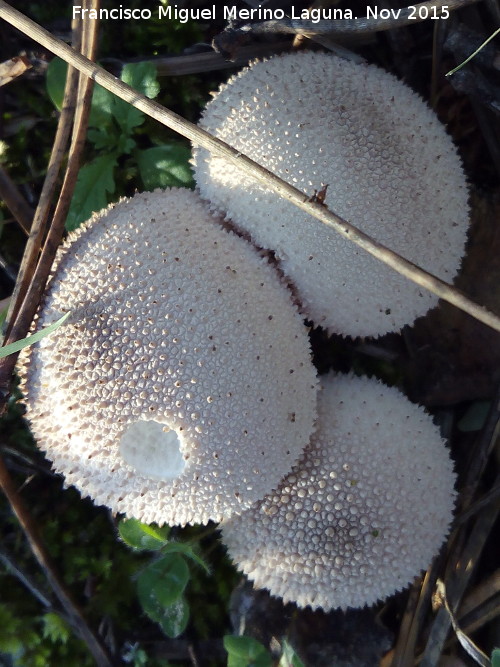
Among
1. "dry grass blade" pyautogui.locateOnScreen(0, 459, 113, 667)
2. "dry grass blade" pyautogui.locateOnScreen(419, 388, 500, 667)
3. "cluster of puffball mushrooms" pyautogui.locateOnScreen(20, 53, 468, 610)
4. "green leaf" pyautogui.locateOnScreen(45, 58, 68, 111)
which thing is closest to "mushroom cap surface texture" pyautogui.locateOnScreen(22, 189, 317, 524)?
"cluster of puffball mushrooms" pyautogui.locateOnScreen(20, 53, 468, 610)

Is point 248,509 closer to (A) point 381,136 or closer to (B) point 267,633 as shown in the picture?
(B) point 267,633

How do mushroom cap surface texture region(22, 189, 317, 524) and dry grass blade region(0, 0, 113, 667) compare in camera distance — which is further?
dry grass blade region(0, 0, 113, 667)

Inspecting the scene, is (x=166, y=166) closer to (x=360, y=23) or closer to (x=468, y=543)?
(x=360, y=23)

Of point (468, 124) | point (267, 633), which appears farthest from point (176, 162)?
point (267, 633)

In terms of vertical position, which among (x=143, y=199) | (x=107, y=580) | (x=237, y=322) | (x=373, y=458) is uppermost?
(x=143, y=199)

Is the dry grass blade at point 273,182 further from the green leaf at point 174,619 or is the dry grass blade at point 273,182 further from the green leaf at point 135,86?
the green leaf at point 174,619

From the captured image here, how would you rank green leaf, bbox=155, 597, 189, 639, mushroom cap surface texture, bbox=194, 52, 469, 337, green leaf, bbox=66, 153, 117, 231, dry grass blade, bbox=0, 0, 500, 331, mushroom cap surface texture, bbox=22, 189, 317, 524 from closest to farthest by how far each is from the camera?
1. dry grass blade, bbox=0, 0, 500, 331
2. mushroom cap surface texture, bbox=22, 189, 317, 524
3. mushroom cap surface texture, bbox=194, 52, 469, 337
4. green leaf, bbox=155, 597, 189, 639
5. green leaf, bbox=66, 153, 117, 231

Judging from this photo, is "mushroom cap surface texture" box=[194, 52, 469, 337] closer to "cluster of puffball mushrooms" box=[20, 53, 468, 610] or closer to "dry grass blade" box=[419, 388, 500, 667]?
"cluster of puffball mushrooms" box=[20, 53, 468, 610]
